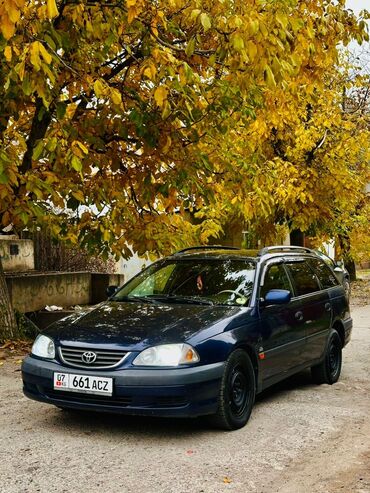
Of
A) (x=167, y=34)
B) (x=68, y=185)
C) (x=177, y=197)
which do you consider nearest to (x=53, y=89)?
(x=68, y=185)

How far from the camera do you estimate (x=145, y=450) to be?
5.12m

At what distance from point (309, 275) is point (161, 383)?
3162 mm

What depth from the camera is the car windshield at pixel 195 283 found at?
20.7 ft

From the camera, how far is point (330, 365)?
7.88m

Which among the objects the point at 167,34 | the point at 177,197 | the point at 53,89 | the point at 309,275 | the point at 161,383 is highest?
the point at 167,34

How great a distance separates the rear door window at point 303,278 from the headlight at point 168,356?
223 cm

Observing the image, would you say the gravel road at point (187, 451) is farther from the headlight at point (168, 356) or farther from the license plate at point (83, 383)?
the headlight at point (168, 356)

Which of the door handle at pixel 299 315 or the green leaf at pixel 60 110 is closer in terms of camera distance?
the door handle at pixel 299 315

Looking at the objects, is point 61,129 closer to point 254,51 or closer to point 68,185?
point 68,185

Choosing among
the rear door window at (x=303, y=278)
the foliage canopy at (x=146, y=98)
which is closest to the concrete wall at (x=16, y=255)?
the foliage canopy at (x=146, y=98)

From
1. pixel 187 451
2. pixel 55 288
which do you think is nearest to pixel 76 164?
pixel 187 451

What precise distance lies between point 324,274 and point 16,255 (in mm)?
7717

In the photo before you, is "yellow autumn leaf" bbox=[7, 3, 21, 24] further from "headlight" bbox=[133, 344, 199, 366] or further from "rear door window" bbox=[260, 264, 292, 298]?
"rear door window" bbox=[260, 264, 292, 298]

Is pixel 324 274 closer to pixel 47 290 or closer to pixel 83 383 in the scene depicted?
pixel 83 383
